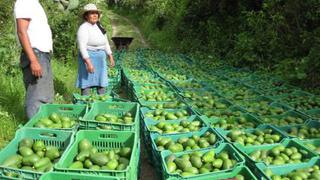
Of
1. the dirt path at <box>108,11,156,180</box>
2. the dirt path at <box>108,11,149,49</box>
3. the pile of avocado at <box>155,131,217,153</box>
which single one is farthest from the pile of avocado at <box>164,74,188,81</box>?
the dirt path at <box>108,11,149,49</box>

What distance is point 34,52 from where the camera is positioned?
187 inches

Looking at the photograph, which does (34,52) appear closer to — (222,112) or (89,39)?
(89,39)

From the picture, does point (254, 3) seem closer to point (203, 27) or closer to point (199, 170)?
point (203, 27)

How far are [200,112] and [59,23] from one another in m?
6.54

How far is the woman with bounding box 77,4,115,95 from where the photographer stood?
5805 mm

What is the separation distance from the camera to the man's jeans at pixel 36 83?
4.77 metres

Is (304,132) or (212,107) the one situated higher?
(304,132)

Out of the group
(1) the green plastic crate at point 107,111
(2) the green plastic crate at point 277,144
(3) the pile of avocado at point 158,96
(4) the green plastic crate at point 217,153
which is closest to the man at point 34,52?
(1) the green plastic crate at point 107,111

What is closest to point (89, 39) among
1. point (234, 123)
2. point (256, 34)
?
point (234, 123)

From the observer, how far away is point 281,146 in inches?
160

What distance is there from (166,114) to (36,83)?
1.74m

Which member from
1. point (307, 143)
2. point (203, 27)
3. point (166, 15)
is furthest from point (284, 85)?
point (166, 15)

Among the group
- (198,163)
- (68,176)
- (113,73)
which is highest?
(68,176)

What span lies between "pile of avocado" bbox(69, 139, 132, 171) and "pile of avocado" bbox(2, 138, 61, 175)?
232 mm
